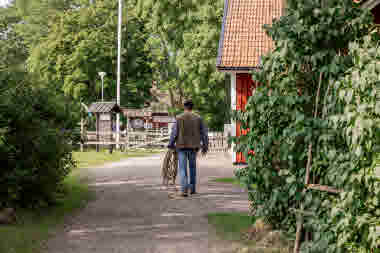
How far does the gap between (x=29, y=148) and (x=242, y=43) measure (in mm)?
12386

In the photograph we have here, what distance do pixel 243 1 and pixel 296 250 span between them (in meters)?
16.8

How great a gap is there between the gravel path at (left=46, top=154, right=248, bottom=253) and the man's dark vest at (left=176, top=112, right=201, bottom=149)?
113 centimetres

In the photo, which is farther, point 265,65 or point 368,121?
point 265,65

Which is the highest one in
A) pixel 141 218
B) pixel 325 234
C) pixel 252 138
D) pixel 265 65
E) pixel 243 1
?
pixel 243 1

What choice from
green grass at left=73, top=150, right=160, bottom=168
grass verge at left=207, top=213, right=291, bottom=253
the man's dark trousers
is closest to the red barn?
green grass at left=73, top=150, right=160, bottom=168

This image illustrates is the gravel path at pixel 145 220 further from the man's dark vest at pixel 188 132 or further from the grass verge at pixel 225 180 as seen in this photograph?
the man's dark vest at pixel 188 132

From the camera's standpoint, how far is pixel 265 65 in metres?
6.96

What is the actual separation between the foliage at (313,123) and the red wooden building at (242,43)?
462 inches

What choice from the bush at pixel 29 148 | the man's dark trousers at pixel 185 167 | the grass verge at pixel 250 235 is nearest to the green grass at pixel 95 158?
the man's dark trousers at pixel 185 167

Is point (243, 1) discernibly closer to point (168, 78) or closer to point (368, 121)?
point (368, 121)

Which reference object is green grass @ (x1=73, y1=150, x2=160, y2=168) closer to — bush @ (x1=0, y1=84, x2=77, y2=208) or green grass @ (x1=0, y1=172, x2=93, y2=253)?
green grass @ (x1=0, y1=172, x2=93, y2=253)

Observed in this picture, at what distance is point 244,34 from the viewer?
68.6 ft

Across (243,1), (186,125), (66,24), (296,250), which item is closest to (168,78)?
(66,24)

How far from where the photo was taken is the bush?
8.91 meters
